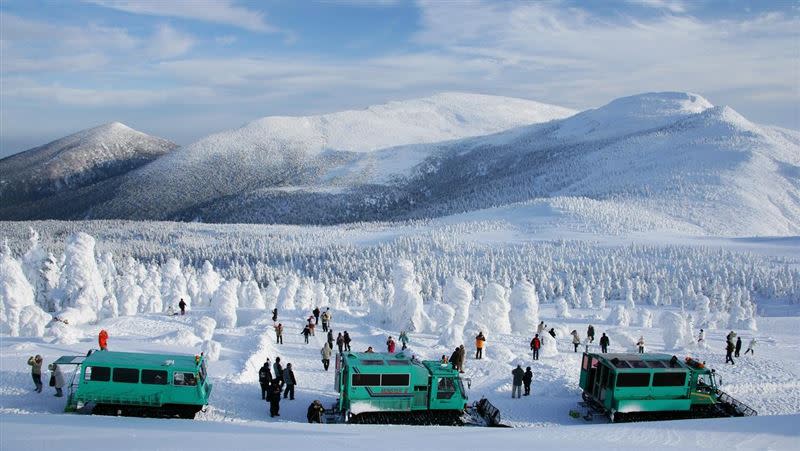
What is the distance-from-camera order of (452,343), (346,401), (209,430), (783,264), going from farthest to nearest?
(783,264), (452,343), (346,401), (209,430)

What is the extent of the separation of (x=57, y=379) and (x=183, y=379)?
3.73 m

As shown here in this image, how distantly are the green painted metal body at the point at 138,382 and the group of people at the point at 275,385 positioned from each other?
1.92m

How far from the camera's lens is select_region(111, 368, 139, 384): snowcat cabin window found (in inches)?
664

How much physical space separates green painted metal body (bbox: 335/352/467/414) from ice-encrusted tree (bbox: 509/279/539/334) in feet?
71.1

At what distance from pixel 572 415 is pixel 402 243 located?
10377 cm

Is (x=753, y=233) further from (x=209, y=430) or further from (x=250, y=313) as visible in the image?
(x=209, y=430)

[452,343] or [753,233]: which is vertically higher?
[753,233]

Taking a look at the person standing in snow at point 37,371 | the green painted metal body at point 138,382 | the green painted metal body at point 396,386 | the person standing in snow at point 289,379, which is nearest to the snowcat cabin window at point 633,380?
the green painted metal body at point 396,386

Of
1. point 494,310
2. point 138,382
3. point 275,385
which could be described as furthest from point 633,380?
point 494,310

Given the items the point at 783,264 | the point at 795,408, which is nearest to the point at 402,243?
the point at 783,264

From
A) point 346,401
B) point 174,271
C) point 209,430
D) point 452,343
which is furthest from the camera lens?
point 174,271

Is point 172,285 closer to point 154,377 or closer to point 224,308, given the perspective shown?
point 224,308

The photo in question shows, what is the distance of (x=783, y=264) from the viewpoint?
92.5 meters

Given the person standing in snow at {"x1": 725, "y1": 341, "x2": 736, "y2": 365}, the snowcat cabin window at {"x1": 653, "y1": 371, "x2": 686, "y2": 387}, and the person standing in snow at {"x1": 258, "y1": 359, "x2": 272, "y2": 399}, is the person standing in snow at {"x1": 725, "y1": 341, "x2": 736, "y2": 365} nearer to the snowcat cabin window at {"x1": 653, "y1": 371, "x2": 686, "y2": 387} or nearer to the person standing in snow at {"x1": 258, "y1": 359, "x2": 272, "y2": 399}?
the snowcat cabin window at {"x1": 653, "y1": 371, "x2": 686, "y2": 387}
